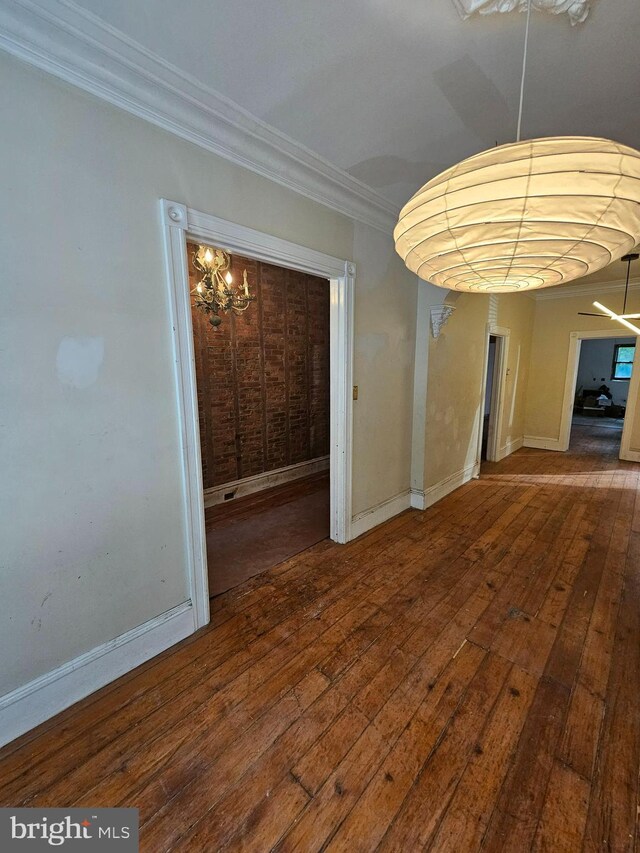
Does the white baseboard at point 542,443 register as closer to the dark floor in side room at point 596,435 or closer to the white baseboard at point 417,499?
the dark floor in side room at point 596,435

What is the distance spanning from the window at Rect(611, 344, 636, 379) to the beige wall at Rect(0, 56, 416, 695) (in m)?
12.6

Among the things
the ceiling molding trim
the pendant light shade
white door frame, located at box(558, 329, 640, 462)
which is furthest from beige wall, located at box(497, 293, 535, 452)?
the pendant light shade

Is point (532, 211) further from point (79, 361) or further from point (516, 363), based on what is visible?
point (516, 363)

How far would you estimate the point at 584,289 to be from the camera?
17.6 ft

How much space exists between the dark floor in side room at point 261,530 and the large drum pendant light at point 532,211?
91.9 inches

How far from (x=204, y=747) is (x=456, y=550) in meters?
2.13

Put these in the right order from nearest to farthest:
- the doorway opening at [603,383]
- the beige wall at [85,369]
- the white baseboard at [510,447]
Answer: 1. the beige wall at [85,369]
2. the white baseboard at [510,447]
3. the doorway opening at [603,383]

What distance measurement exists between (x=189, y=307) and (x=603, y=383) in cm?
1298

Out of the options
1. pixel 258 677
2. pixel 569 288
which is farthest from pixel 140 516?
pixel 569 288

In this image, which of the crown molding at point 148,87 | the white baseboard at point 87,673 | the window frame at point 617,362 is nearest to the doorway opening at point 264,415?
the white baseboard at point 87,673

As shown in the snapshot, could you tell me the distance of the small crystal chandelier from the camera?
110 inches

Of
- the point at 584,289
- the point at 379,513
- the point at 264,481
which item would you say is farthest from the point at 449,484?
the point at 584,289

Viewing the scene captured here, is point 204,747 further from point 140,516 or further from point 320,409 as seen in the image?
point 320,409

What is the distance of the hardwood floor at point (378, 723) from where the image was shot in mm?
1129
